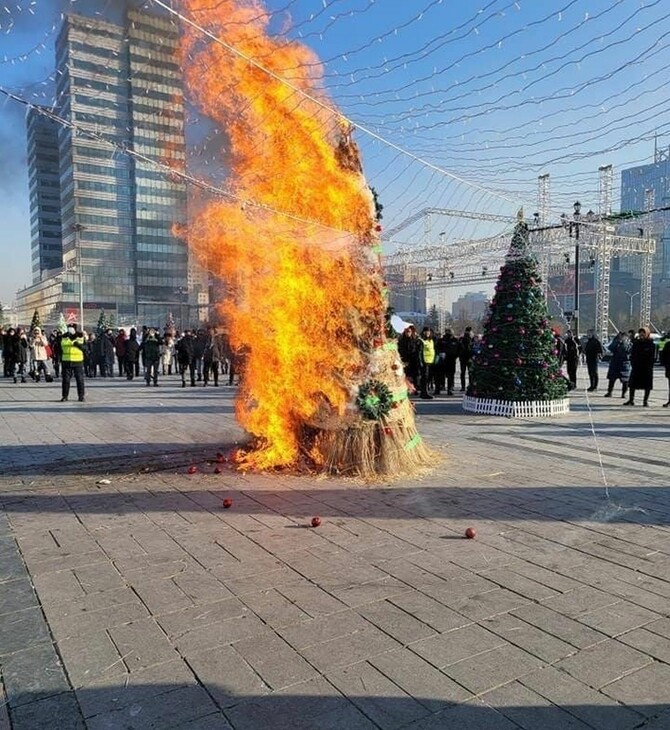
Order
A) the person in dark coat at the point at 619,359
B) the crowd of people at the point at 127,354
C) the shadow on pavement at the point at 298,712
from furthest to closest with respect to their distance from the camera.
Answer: the crowd of people at the point at 127,354 → the person in dark coat at the point at 619,359 → the shadow on pavement at the point at 298,712

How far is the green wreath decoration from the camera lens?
652 centimetres

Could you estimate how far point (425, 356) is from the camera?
598 inches

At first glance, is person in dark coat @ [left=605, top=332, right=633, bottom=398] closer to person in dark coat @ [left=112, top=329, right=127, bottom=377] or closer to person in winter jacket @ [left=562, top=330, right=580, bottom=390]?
person in winter jacket @ [left=562, top=330, right=580, bottom=390]

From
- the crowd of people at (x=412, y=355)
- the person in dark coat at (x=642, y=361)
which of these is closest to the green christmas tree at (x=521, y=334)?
the crowd of people at (x=412, y=355)

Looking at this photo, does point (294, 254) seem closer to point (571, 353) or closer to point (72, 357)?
point (72, 357)

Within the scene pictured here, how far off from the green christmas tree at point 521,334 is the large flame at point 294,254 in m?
5.51

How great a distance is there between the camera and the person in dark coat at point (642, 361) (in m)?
13.0

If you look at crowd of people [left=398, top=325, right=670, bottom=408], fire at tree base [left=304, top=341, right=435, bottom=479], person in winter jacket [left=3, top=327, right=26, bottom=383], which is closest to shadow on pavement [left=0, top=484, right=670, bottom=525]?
fire at tree base [left=304, top=341, right=435, bottom=479]

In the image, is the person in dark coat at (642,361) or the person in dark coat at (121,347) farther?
the person in dark coat at (121,347)

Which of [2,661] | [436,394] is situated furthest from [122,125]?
[436,394]

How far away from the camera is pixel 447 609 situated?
3.41 m

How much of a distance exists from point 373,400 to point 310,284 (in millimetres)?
1554

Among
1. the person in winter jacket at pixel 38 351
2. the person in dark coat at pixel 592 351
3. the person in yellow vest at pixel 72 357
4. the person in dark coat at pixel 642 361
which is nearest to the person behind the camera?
the person in dark coat at pixel 642 361

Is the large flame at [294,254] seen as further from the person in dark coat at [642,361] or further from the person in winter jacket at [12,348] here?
the person in winter jacket at [12,348]
